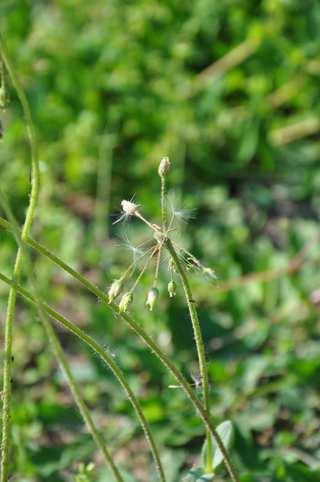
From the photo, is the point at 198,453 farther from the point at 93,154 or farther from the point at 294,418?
the point at 93,154

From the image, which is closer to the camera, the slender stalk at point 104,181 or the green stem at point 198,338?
the green stem at point 198,338

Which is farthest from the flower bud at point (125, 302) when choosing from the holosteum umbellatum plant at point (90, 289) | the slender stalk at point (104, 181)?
the slender stalk at point (104, 181)

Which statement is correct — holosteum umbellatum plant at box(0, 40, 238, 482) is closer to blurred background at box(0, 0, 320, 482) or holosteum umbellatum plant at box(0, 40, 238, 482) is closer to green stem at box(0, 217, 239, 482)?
green stem at box(0, 217, 239, 482)

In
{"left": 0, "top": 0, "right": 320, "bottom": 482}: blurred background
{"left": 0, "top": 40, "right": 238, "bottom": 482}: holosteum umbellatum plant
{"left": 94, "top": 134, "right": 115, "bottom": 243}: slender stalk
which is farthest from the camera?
{"left": 94, "top": 134, "right": 115, "bottom": 243}: slender stalk

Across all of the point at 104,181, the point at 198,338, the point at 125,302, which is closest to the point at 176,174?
the point at 104,181

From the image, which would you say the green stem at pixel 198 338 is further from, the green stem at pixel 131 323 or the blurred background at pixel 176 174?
the blurred background at pixel 176 174

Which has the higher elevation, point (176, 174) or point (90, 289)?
point (176, 174)

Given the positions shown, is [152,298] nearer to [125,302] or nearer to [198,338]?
[125,302]

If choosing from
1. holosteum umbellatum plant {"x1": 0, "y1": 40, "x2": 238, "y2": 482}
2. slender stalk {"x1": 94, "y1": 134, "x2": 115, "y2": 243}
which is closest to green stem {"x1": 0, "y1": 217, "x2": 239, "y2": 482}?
holosteum umbellatum plant {"x1": 0, "y1": 40, "x2": 238, "y2": 482}

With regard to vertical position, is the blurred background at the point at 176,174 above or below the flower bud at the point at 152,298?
above
